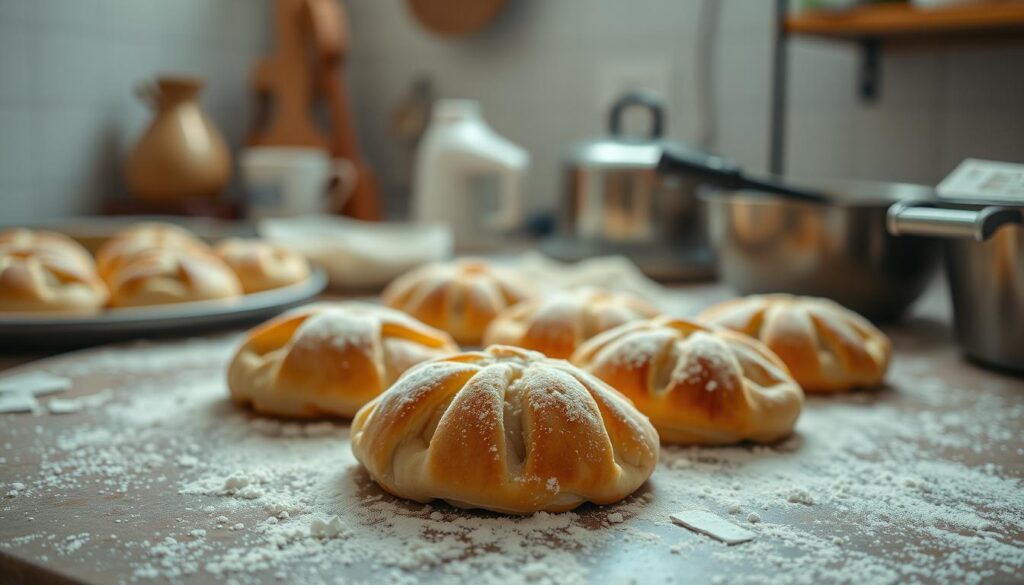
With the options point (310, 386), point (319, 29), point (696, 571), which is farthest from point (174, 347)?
point (319, 29)

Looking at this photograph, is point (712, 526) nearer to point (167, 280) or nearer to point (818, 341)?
point (818, 341)

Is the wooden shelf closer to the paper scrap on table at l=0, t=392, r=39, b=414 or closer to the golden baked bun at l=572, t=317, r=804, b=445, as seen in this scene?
the golden baked bun at l=572, t=317, r=804, b=445

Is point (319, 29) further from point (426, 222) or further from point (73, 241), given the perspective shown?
point (73, 241)

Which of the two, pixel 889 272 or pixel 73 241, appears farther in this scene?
pixel 73 241

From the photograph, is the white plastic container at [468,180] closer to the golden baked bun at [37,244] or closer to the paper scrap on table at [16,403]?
the golden baked bun at [37,244]

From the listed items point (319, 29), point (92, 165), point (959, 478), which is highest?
point (319, 29)

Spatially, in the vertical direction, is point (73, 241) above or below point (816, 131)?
below

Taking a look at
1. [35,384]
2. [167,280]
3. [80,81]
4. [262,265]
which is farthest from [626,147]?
[80,81]

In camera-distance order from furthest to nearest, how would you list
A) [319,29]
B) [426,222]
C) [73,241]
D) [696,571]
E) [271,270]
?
[319,29]
[426,222]
[73,241]
[271,270]
[696,571]
